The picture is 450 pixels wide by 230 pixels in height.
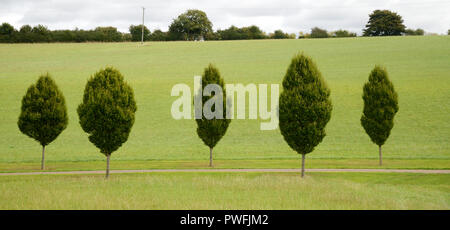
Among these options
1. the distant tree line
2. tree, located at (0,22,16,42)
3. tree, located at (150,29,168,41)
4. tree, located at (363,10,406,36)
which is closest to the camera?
tree, located at (0,22,16,42)

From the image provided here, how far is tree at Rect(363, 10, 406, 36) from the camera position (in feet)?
331

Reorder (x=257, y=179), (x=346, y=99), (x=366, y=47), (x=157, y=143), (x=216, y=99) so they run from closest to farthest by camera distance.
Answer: (x=257, y=179) → (x=216, y=99) → (x=157, y=143) → (x=346, y=99) → (x=366, y=47)

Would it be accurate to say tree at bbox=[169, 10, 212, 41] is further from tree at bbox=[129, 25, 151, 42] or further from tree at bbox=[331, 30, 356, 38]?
tree at bbox=[331, 30, 356, 38]

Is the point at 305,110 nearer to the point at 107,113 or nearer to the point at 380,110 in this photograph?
the point at 380,110

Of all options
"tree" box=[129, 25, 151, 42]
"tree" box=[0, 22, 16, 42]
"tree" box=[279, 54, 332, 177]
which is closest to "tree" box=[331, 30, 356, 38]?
"tree" box=[129, 25, 151, 42]

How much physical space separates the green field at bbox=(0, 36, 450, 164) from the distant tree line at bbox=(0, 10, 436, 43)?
9.08m

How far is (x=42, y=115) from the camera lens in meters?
29.4

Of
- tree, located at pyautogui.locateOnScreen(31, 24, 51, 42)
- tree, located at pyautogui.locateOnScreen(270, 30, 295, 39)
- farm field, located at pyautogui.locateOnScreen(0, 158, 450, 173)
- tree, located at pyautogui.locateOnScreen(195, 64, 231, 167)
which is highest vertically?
tree, located at pyautogui.locateOnScreen(270, 30, 295, 39)

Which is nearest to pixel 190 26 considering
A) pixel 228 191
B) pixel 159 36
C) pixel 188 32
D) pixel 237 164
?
pixel 188 32

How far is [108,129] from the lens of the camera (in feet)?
84.7

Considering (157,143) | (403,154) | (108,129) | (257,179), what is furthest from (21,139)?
(403,154)
